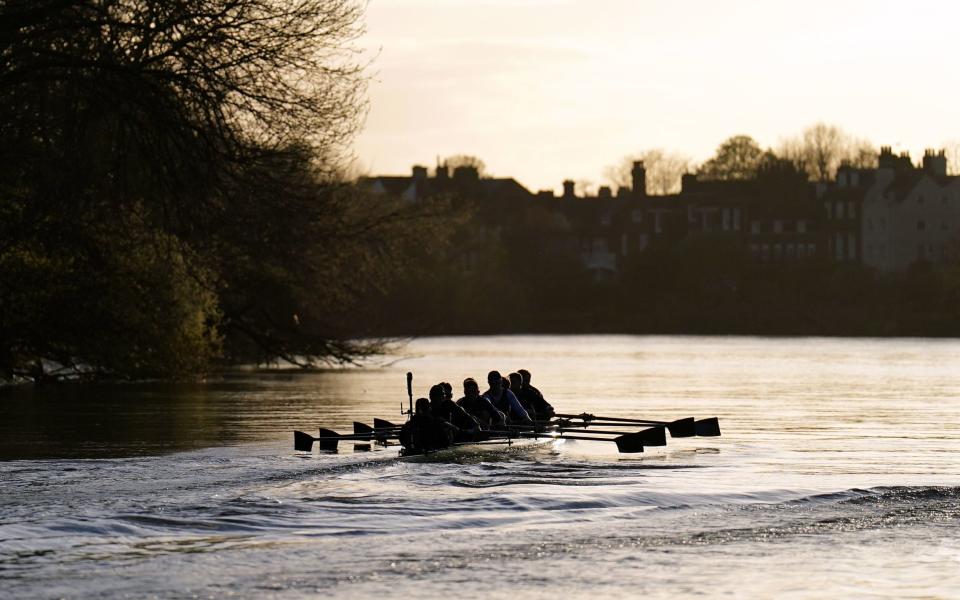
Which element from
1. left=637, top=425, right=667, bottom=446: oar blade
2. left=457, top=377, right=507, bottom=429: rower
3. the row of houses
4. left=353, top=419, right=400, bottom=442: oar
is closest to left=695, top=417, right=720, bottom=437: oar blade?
left=637, top=425, right=667, bottom=446: oar blade

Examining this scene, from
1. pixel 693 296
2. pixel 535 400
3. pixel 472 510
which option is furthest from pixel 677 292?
pixel 472 510

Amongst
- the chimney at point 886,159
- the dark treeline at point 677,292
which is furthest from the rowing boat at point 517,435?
the chimney at point 886,159

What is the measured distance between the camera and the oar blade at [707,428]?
3014cm

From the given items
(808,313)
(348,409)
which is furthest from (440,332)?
(348,409)

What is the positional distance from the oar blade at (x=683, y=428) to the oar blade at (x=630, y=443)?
6.24ft

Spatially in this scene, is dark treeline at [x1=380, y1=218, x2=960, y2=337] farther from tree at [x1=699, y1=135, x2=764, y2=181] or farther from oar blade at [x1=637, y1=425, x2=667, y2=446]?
oar blade at [x1=637, y1=425, x2=667, y2=446]

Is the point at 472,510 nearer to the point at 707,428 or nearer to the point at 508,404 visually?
the point at 508,404

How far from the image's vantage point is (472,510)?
2111 cm

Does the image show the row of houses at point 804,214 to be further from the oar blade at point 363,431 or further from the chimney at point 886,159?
the oar blade at point 363,431

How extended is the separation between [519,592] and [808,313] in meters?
90.3

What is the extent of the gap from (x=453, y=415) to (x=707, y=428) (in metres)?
5.45

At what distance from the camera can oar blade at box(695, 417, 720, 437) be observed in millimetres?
30136

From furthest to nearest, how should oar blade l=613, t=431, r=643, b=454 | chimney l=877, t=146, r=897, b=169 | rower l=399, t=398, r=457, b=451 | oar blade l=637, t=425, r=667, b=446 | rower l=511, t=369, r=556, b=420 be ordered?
chimney l=877, t=146, r=897, b=169 → rower l=511, t=369, r=556, b=420 → oar blade l=637, t=425, r=667, b=446 → oar blade l=613, t=431, r=643, b=454 → rower l=399, t=398, r=457, b=451

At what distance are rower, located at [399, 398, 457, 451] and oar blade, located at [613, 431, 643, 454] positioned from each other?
3253 mm
